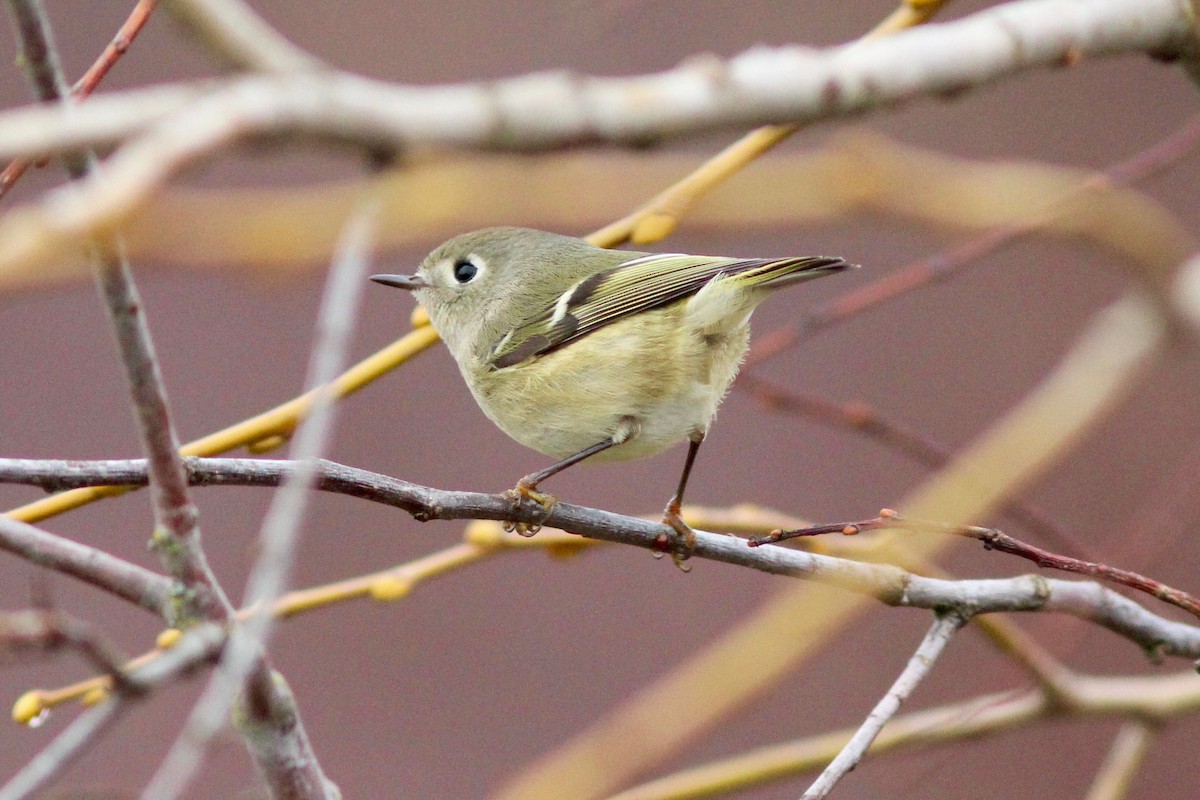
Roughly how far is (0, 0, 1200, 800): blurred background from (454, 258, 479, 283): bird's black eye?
86cm

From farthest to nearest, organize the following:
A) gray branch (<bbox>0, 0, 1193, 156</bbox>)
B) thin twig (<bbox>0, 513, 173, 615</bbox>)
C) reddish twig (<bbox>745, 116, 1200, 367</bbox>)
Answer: reddish twig (<bbox>745, 116, 1200, 367</bbox>) → thin twig (<bbox>0, 513, 173, 615</bbox>) → gray branch (<bbox>0, 0, 1193, 156</bbox>)

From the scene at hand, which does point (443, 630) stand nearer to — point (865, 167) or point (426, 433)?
point (426, 433)

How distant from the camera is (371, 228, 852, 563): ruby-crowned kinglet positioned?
1.83 metres

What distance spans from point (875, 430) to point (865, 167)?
36 centimetres

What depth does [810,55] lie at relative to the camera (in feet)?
3.21

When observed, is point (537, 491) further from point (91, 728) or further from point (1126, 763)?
point (91, 728)

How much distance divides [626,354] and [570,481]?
1.37 meters

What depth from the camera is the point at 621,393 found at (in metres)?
1.84

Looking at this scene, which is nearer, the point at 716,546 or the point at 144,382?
the point at 144,382

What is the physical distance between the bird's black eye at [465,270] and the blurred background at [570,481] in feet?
2.84

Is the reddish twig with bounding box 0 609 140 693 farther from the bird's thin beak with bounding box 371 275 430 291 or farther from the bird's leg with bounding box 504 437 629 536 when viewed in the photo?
the bird's thin beak with bounding box 371 275 430 291

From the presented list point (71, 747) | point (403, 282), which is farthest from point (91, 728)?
point (403, 282)

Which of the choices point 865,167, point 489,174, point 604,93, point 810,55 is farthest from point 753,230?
point 604,93

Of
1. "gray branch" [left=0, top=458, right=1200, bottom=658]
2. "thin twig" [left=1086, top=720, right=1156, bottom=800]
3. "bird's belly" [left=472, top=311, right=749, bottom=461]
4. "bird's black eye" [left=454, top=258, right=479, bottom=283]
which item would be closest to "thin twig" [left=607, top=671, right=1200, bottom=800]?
"thin twig" [left=1086, top=720, right=1156, bottom=800]
